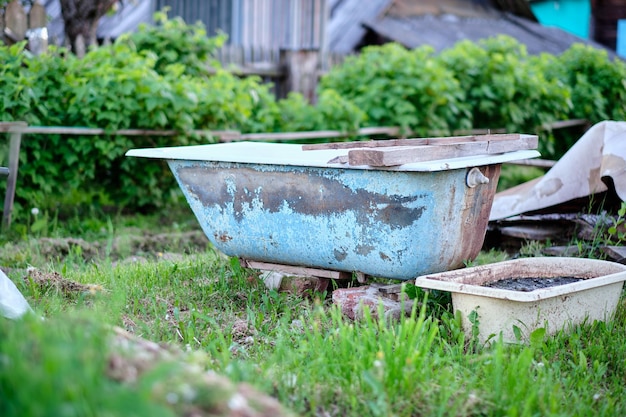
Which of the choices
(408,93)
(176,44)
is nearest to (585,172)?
(408,93)

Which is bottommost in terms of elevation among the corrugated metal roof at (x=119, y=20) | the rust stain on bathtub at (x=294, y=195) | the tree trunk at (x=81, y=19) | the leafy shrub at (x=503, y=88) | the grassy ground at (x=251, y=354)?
the grassy ground at (x=251, y=354)

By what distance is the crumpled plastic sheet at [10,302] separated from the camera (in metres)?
3.30

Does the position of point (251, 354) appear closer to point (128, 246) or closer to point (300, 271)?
point (300, 271)

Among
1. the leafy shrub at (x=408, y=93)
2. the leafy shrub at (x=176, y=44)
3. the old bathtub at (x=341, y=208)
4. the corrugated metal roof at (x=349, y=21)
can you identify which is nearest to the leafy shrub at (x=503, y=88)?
the leafy shrub at (x=408, y=93)

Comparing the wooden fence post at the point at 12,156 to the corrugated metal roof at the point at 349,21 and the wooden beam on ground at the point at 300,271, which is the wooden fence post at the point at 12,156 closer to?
the wooden beam on ground at the point at 300,271

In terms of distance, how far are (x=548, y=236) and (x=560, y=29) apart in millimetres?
12089

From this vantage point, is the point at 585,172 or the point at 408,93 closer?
the point at 585,172

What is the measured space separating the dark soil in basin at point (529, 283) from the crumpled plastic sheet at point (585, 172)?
0.98 meters

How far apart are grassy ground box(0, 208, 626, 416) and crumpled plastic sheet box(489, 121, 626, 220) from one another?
0.58m

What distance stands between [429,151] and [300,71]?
20.9 feet

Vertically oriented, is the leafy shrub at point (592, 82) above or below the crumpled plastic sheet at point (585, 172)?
above

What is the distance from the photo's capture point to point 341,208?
13.0 ft

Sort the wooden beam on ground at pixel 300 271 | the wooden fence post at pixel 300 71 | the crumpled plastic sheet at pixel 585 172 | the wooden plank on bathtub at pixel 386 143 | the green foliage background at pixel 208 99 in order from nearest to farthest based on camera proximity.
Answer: the wooden beam on ground at pixel 300 271 → the wooden plank on bathtub at pixel 386 143 → the crumpled plastic sheet at pixel 585 172 → the green foliage background at pixel 208 99 → the wooden fence post at pixel 300 71

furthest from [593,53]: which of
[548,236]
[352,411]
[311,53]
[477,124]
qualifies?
[352,411]
